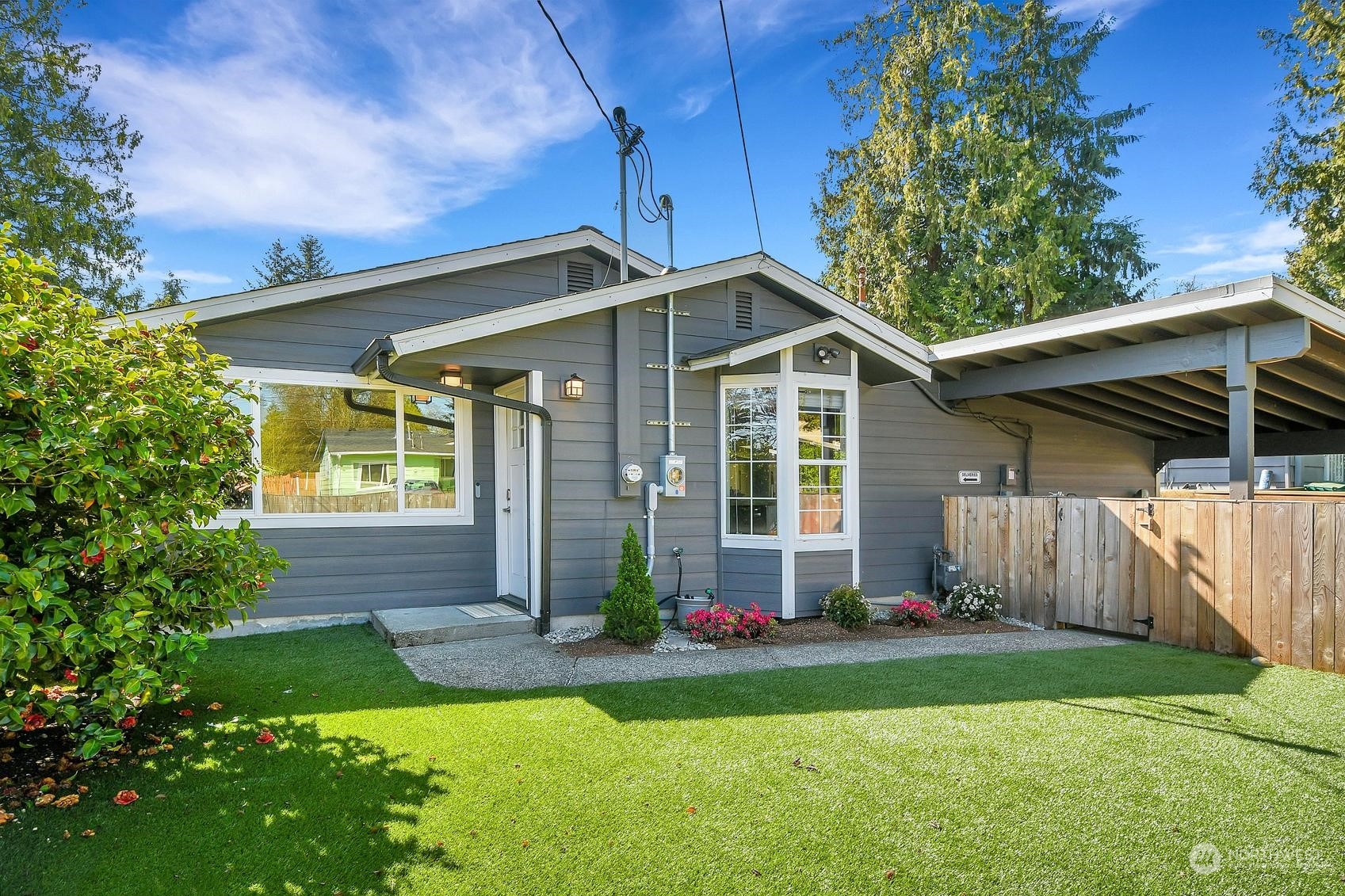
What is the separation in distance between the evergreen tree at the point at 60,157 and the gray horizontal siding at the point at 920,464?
47.7 feet

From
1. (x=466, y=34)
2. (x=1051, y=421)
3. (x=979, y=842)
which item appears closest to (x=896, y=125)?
(x=1051, y=421)

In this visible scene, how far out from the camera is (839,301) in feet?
25.5

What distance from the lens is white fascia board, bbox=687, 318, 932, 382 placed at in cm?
651

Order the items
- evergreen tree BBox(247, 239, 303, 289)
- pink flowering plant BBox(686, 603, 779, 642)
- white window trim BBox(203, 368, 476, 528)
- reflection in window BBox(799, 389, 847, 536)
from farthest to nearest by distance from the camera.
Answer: evergreen tree BBox(247, 239, 303, 289)
reflection in window BBox(799, 389, 847, 536)
white window trim BBox(203, 368, 476, 528)
pink flowering plant BBox(686, 603, 779, 642)

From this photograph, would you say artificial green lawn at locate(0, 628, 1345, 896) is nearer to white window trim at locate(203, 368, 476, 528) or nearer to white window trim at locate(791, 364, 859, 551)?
white window trim at locate(203, 368, 476, 528)

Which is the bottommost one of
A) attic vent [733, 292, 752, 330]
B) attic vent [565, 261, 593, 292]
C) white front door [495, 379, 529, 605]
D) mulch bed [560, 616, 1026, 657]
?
mulch bed [560, 616, 1026, 657]

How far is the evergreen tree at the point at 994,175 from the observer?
50.2 feet

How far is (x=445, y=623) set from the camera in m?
6.00

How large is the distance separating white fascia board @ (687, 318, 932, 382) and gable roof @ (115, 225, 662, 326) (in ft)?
6.62

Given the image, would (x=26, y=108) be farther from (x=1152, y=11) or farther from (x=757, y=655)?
(x=1152, y=11)

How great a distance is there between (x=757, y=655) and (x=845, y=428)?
8.62ft

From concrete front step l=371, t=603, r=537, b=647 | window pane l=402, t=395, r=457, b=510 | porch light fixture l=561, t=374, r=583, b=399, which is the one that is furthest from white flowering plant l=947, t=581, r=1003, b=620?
window pane l=402, t=395, r=457, b=510

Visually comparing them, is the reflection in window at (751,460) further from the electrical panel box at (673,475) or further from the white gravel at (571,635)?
the white gravel at (571,635)

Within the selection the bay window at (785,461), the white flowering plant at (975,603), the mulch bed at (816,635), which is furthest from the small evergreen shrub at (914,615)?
the bay window at (785,461)
